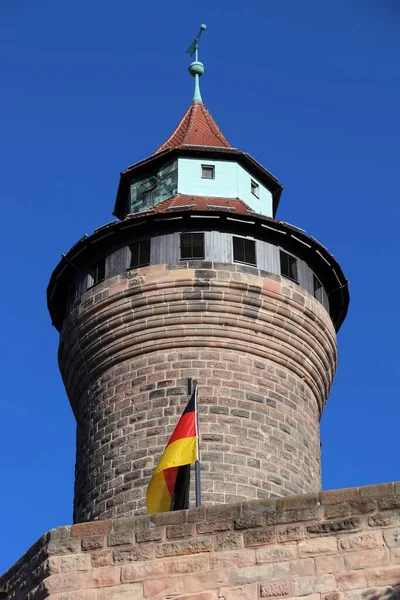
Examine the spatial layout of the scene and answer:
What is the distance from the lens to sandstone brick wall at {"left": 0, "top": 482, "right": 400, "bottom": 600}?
1031 centimetres

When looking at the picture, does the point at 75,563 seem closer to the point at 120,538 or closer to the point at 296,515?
the point at 120,538

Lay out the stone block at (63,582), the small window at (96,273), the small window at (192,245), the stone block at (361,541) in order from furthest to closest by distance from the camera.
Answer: the small window at (96,273)
the small window at (192,245)
the stone block at (63,582)
the stone block at (361,541)

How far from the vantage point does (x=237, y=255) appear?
63.3 feet

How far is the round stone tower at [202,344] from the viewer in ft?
57.6

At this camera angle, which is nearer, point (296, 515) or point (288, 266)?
point (296, 515)

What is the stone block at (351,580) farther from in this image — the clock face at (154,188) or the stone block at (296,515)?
the clock face at (154,188)

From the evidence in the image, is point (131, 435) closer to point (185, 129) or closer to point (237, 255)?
point (237, 255)

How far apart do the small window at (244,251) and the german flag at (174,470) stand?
3590 mm

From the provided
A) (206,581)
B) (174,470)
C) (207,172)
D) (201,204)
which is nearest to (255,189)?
(207,172)

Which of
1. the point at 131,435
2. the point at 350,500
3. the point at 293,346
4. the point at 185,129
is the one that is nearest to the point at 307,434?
the point at 293,346

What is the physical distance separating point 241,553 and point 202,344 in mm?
8027

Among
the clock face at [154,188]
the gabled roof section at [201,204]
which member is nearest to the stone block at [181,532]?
the gabled roof section at [201,204]

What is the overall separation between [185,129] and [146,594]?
13.4m

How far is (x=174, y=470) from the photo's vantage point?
1599 cm
